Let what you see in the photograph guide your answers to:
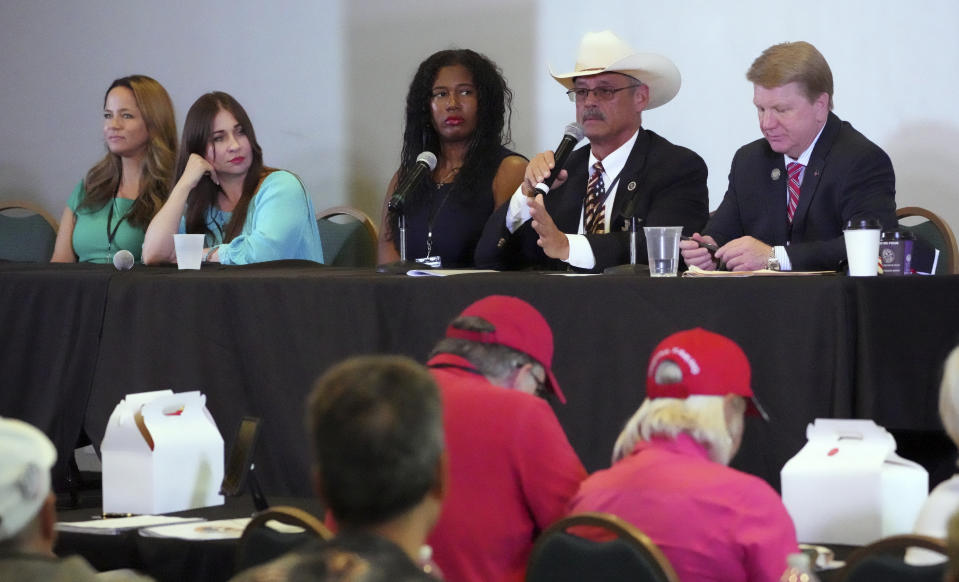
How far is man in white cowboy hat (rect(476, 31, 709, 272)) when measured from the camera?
11.4ft

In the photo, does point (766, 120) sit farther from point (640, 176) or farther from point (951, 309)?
point (951, 309)

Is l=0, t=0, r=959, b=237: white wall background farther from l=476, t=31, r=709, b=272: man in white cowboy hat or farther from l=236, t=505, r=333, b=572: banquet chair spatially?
l=236, t=505, r=333, b=572: banquet chair

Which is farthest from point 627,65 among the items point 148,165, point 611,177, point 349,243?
point 148,165

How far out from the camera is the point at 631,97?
144 inches

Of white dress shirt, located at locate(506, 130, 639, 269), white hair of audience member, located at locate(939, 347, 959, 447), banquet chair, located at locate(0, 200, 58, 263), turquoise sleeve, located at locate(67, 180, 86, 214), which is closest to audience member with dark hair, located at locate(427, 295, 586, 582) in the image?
white hair of audience member, located at locate(939, 347, 959, 447)

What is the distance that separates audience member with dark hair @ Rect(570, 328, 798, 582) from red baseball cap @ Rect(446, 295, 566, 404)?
24 centimetres

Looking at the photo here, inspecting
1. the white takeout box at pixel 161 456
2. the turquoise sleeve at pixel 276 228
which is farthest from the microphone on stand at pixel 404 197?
the white takeout box at pixel 161 456

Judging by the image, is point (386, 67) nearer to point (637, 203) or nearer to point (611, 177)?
point (611, 177)

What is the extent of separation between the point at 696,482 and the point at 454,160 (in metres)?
2.45

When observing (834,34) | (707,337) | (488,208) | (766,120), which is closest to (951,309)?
(707,337)

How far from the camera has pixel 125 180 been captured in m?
4.36

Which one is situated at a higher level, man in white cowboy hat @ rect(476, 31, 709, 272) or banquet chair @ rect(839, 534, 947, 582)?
man in white cowboy hat @ rect(476, 31, 709, 272)

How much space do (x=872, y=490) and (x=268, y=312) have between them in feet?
4.79

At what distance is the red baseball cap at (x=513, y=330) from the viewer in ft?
6.31
